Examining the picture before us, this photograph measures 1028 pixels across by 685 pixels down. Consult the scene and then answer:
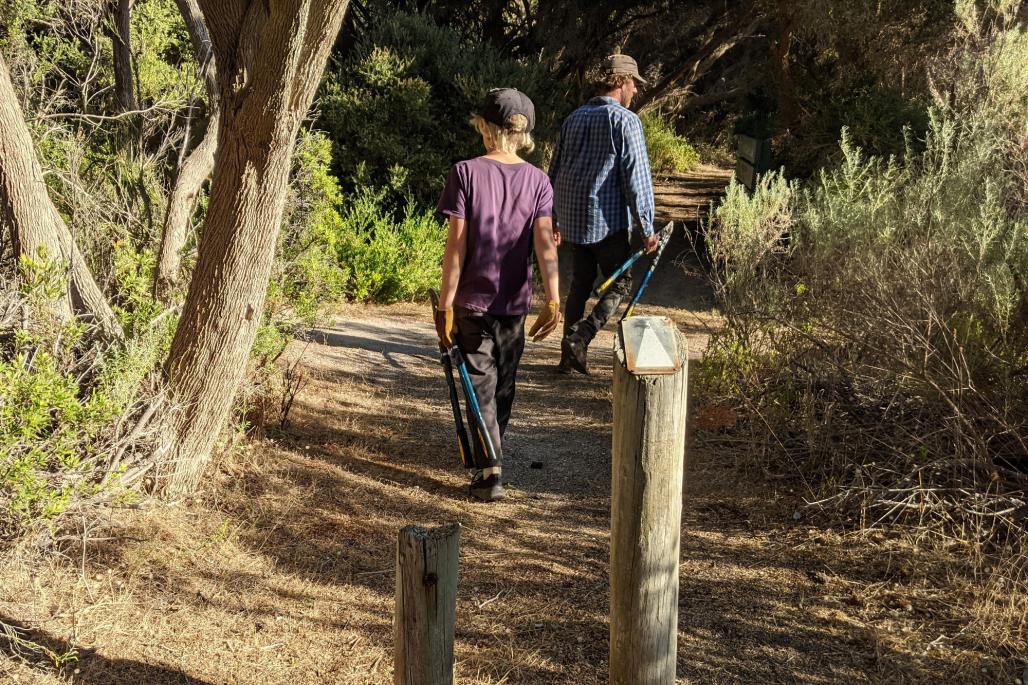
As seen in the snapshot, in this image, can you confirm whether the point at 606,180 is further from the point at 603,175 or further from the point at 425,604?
the point at 425,604

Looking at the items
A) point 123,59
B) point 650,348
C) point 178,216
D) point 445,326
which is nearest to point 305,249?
point 178,216

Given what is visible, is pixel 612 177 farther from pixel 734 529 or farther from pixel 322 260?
pixel 734 529

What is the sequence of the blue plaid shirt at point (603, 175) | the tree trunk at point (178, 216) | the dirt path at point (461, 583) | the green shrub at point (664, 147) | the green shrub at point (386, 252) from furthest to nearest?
the green shrub at point (664, 147) < the green shrub at point (386, 252) < the blue plaid shirt at point (603, 175) < the tree trunk at point (178, 216) < the dirt path at point (461, 583)

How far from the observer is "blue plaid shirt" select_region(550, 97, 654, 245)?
6.18 meters

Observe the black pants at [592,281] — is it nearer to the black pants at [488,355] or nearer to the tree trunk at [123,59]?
the black pants at [488,355]

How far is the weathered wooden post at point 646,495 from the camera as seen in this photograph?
2508 millimetres

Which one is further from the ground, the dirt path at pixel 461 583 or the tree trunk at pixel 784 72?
the tree trunk at pixel 784 72

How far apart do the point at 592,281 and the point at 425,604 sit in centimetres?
426

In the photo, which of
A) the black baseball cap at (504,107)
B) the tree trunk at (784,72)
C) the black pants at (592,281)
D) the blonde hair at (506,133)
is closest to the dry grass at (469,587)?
the black pants at (592,281)

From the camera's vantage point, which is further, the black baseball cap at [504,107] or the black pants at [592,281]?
the black pants at [592,281]

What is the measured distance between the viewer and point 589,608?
3916mm

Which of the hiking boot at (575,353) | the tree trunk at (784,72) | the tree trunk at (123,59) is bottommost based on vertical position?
the hiking boot at (575,353)

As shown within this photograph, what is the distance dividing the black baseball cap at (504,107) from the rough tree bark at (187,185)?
199 centimetres

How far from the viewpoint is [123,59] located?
6.23 m
